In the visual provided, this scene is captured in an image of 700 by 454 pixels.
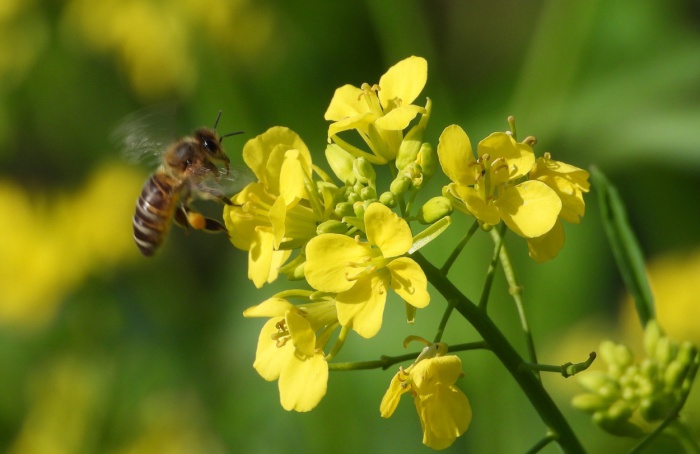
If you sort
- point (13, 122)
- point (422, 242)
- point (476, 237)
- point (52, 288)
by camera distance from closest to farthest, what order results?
point (422, 242)
point (476, 237)
point (52, 288)
point (13, 122)

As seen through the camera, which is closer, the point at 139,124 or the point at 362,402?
the point at 139,124

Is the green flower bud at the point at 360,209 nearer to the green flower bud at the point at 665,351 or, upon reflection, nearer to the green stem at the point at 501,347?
the green stem at the point at 501,347

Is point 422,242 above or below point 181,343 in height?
above


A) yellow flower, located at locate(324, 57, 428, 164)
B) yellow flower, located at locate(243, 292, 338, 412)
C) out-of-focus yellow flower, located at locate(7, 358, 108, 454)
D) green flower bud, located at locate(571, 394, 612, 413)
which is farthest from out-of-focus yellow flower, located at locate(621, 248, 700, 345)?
out-of-focus yellow flower, located at locate(7, 358, 108, 454)

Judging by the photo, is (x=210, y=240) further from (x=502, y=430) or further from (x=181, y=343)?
(x=502, y=430)

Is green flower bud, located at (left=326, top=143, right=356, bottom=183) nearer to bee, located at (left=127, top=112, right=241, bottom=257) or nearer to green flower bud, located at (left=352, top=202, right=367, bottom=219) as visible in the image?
green flower bud, located at (left=352, top=202, right=367, bottom=219)

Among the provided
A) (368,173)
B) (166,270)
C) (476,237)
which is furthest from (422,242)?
(166,270)

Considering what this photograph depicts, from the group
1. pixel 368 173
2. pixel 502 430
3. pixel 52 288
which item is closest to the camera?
pixel 368 173

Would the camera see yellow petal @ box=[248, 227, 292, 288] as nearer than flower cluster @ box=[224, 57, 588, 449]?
No

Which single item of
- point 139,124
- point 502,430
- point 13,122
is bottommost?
point 502,430
